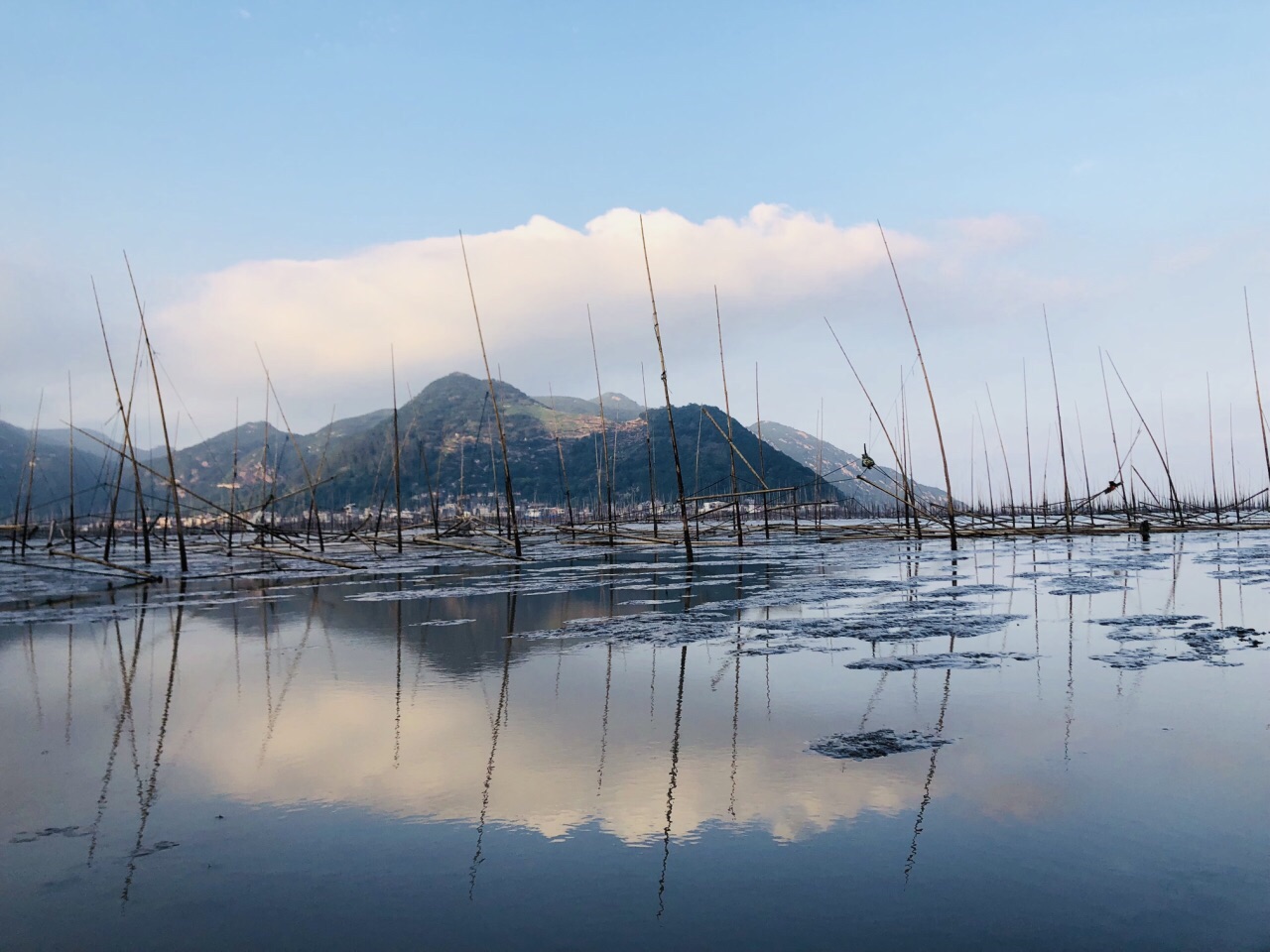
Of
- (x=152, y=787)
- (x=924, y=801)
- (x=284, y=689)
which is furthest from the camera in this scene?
(x=284, y=689)

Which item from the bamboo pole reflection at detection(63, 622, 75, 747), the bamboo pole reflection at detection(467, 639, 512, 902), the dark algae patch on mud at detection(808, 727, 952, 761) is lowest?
the bamboo pole reflection at detection(63, 622, 75, 747)

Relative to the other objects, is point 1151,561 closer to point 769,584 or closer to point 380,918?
point 769,584

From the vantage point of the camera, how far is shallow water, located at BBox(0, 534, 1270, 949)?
152 inches

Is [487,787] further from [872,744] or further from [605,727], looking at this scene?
[872,744]

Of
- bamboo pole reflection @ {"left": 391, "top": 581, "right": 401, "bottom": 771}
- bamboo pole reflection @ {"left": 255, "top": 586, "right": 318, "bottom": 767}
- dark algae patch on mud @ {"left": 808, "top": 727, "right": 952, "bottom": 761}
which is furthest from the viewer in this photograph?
bamboo pole reflection @ {"left": 255, "top": 586, "right": 318, "bottom": 767}

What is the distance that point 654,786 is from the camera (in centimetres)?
560

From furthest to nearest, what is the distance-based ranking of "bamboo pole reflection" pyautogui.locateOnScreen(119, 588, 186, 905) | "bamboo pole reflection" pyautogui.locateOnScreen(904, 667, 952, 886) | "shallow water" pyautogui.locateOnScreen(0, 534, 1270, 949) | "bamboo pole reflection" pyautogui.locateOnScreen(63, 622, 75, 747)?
"bamboo pole reflection" pyautogui.locateOnScreen(63, 622, 75, 747), "bamboo pole reflection" pyautogui.locateOnScreen(119, 588, 186, 905), "bamboo pole reflection" pyautogui.locateOnScreen(904, 667, 952, 886), "shallow water" pyautogui.locateOnScreen(0, 534, 1270, 949)

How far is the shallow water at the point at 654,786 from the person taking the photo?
3.85 m

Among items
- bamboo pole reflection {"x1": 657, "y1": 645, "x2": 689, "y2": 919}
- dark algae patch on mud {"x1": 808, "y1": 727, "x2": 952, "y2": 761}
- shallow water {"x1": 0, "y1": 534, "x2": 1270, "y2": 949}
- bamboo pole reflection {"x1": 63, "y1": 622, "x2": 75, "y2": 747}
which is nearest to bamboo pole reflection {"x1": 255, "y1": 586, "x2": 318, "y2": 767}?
shallow water {"x1": 0, "y1": 534, "x2": 1270, "y2": 949}

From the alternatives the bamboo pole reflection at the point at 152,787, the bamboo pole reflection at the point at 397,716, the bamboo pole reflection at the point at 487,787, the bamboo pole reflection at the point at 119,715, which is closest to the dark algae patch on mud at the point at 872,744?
the bamboo pole reflection at the point at 487,787

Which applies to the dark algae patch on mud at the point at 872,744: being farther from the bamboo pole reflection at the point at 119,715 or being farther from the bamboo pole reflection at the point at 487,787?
the bamboo pole reflection at the point at 119,715

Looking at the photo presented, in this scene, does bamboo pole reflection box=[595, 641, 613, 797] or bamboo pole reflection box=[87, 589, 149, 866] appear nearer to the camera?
bamboo pole reflection box=[87, 589, 149, 866]

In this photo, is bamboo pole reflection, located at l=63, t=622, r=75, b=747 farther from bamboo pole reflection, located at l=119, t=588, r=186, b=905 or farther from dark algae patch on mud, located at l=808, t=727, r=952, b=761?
dark algae patch on mud, located at l=808, t=727, r=952, b=761

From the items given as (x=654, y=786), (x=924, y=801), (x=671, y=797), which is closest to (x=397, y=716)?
(x=654, y=786)
